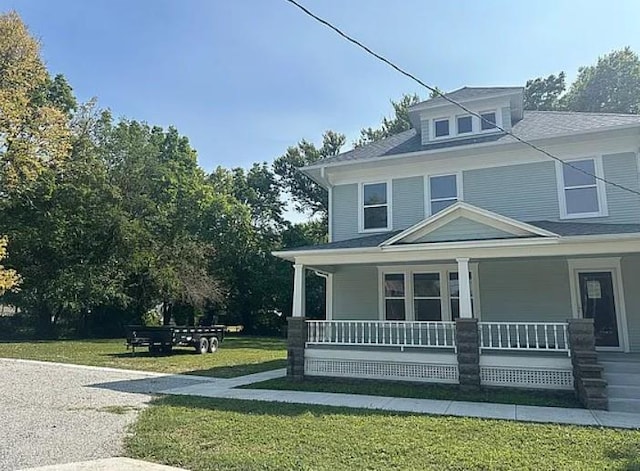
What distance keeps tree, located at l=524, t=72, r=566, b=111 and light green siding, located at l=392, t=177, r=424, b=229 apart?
83.6 feet

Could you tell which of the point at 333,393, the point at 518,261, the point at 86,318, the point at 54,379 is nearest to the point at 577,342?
the point at 518,261

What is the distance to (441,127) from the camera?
1413cm

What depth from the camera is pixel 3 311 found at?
86.9 feet

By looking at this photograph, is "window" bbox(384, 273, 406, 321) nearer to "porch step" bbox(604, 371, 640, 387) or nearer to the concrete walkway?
the concrete walkway

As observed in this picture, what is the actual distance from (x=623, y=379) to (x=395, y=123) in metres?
27.8

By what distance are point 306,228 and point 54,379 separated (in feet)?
80.2

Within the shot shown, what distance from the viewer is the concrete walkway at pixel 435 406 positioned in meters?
7.20

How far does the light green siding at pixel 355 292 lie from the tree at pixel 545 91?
2691 centimetres

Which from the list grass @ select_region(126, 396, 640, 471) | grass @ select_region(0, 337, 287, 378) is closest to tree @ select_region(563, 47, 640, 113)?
grass @ select_region(0, 337, 287, 378)

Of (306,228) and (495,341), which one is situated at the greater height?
(306,228)

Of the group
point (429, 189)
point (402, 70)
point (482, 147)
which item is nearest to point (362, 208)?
point (429, 189)

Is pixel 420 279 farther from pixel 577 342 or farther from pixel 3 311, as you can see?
pixel 3 311

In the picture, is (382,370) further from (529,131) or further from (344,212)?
(529,131)

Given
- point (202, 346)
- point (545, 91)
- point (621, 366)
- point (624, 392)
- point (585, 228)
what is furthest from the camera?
point (545, 91)
